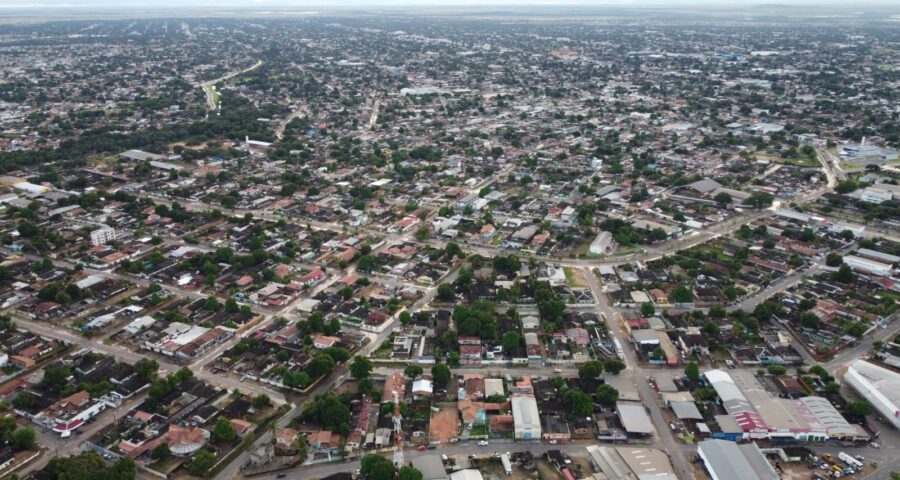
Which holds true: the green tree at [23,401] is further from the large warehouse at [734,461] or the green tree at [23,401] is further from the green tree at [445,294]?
the large warehouse at [734,461]

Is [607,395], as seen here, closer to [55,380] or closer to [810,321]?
[810,321]

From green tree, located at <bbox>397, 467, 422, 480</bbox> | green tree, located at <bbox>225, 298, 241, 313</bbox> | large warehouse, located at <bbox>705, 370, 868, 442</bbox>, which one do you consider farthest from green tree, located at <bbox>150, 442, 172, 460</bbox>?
large warehouse, located at <bbox>705, 370, 868, 442</bbox>

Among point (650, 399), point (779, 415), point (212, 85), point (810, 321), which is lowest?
point (650, 399)

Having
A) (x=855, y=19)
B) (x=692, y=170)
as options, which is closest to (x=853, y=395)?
(x=692, y=170)

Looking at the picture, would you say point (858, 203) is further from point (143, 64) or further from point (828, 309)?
point (143, 64)

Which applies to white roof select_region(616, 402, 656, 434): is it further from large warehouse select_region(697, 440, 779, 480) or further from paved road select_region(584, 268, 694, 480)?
large warehouse select_region(697, 440, 779, 480)

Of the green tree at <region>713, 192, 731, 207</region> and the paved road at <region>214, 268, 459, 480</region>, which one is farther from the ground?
the green tree at <region>713, 192, 731, 207</region>

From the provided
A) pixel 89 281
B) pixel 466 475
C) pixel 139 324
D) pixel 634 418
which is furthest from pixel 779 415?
pixel 89 281
